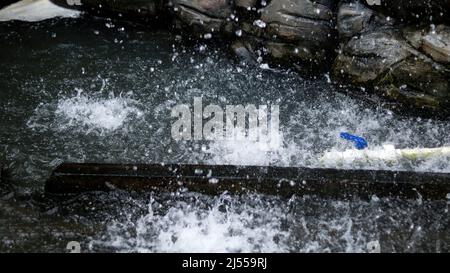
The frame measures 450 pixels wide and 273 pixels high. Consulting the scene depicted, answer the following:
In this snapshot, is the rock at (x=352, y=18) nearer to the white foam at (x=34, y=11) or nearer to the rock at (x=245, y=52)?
the rock at (x=245, y=52)

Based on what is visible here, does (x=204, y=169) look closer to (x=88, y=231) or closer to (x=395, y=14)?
(x=88, y=231)

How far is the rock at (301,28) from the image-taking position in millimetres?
5836

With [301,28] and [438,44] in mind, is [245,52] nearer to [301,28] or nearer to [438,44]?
[301,28]

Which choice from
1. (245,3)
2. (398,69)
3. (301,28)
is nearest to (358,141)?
(398,69)

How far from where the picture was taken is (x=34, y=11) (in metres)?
7.41

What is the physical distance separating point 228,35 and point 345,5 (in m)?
1.99

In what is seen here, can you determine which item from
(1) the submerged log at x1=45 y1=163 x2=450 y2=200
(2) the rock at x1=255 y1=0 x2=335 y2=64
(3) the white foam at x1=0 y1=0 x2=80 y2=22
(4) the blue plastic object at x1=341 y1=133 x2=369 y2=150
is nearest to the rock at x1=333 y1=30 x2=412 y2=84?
(2) the rock at x1=255 y1=0 x2=335 y2=64

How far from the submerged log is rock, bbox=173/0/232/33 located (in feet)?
11.4

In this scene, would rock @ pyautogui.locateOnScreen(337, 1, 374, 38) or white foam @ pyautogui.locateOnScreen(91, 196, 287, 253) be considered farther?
rock @ pyautogui.locateOnScreen(337, 1, 374, 38)

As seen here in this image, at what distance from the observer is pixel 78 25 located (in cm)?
723

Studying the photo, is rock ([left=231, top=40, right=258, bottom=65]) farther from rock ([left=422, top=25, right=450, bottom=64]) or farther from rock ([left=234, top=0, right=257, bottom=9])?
rock ([left=422, top=25, right=450, bottom=64])

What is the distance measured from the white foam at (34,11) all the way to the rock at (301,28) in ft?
13.5

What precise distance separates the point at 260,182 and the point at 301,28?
122 inches

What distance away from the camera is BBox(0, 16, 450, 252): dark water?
11.5 feet
